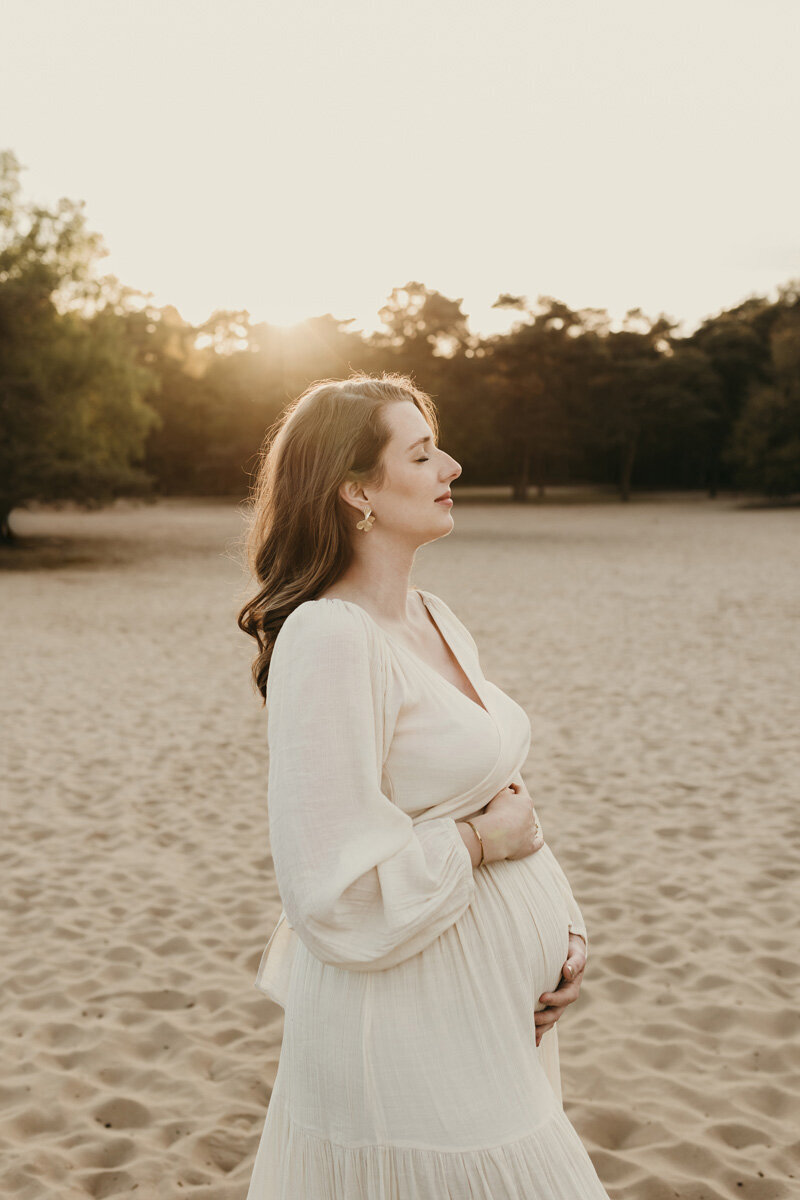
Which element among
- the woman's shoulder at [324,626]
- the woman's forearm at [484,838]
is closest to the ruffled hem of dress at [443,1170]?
the woman's forearm at [484,838]

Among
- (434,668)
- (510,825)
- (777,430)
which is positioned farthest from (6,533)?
(777,430)

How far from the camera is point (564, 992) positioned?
173cm

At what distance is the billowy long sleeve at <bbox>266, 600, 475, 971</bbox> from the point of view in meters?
1.45

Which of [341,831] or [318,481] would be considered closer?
[341,831]

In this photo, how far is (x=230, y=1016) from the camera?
385 centimetres

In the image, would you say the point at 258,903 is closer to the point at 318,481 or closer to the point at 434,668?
the point at 434,668

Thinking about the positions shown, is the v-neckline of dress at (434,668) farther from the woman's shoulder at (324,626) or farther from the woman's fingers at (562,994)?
the woman's fingers at (562,994)

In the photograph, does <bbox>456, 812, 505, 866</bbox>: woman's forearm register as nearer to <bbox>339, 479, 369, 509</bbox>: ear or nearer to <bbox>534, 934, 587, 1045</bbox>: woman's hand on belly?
<bbox>534, 934, 587, 1045</bbox>: woman's hand on belly

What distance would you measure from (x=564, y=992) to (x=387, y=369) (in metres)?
28.3

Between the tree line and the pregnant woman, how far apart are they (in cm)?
2175

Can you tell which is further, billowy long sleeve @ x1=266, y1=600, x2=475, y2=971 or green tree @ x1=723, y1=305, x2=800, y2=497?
green tree @ x1=723, y1=305, x2=800, y2=497

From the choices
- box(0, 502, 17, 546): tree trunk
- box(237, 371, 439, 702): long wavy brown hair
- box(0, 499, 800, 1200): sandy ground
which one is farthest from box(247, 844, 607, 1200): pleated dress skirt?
box(0, 502, 17, 546): tree trunk

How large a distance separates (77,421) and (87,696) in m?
17.3

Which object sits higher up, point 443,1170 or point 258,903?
point 443,1170
